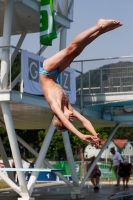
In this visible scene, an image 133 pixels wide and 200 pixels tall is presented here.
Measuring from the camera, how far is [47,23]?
16359mm

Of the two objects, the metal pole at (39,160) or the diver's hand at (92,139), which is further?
the metal pole at (39,160)

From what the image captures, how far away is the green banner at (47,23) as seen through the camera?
16125mm

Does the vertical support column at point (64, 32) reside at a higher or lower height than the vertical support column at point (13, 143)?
higher

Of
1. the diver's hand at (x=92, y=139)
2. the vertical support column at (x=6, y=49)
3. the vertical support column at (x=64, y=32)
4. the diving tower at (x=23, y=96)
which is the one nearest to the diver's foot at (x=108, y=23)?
the diver's hand at (x=92, y=139)

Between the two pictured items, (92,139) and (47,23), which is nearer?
(92,139)

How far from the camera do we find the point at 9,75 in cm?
1616

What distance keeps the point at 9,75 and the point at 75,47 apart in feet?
34.9

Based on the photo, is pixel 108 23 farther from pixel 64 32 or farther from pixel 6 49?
pixel 64 32

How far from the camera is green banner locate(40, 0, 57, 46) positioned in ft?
52.9

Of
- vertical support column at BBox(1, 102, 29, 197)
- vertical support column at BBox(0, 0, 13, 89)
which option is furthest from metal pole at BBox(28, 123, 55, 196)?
vertical support column at BBox(0, 0, 13, 89)

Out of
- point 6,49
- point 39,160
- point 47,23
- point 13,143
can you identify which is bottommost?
point 39,160

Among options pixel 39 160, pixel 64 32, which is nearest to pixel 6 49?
pixel 39 160

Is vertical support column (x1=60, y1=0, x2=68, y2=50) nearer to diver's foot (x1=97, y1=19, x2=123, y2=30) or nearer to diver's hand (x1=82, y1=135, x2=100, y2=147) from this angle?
diver's foot (x1=97, y1=19, x2=123, y2=30)

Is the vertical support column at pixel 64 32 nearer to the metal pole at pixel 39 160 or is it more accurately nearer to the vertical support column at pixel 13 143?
the metal pole at pixel 39 160
